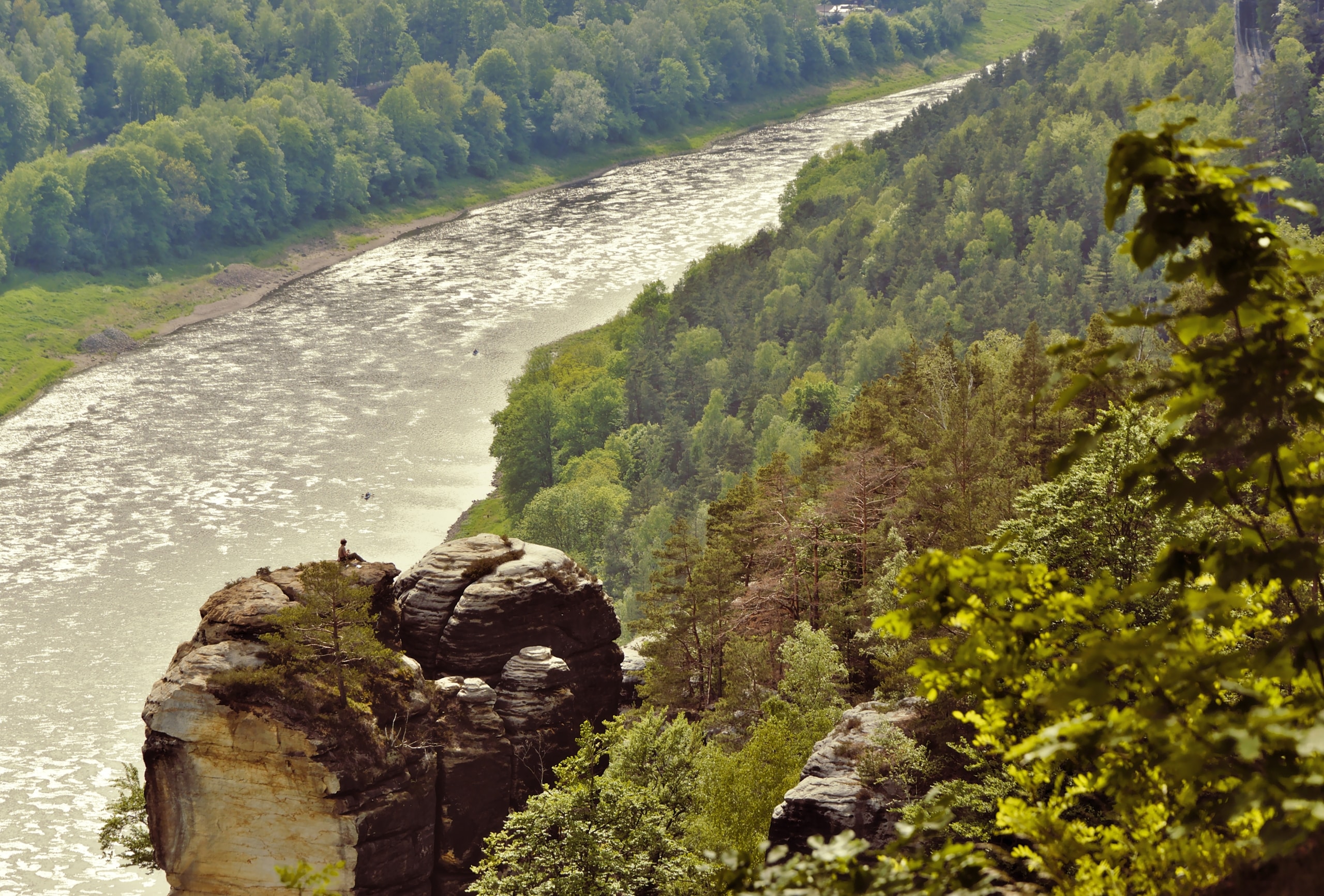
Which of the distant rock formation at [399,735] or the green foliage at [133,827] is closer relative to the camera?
the distant rock formation at [399,735]

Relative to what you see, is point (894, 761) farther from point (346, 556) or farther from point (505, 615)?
point (346, 556)

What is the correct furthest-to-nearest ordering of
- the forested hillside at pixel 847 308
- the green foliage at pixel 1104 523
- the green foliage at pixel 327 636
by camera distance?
the forested hillside at pixel 847 308 → the green foliage at pixel 327 636 → the green foliage at pixel 1104 523

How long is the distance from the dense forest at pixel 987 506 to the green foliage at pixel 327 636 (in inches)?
378

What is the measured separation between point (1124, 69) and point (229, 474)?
13522 cm

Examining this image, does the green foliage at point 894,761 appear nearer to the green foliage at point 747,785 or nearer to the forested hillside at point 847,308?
the green foliage at point 747,785

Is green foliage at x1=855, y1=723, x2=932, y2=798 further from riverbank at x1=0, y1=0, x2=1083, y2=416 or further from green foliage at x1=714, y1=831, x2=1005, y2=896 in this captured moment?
riverbank at x1=0, y1=0, x2=1083, y2=416

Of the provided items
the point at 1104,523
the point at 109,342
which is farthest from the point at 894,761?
the point at 109,342

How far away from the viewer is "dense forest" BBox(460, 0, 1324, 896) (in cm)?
947

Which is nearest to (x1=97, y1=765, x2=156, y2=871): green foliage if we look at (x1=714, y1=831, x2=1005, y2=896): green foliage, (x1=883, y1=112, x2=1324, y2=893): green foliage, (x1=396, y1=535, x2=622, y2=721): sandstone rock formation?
(x1=396, y1=535, x2=622, y2=721): sandstone rock formation

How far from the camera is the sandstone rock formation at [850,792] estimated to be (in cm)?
3641

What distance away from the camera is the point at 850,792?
36938mm

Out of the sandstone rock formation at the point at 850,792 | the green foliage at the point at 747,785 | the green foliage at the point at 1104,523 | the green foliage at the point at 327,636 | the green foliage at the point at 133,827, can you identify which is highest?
the green foliage at the point at 1104,523

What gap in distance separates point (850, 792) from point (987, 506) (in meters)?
14.3

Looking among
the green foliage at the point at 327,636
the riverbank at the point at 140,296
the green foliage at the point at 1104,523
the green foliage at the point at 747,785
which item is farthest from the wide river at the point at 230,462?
the green foliage at the point at 1104,523
